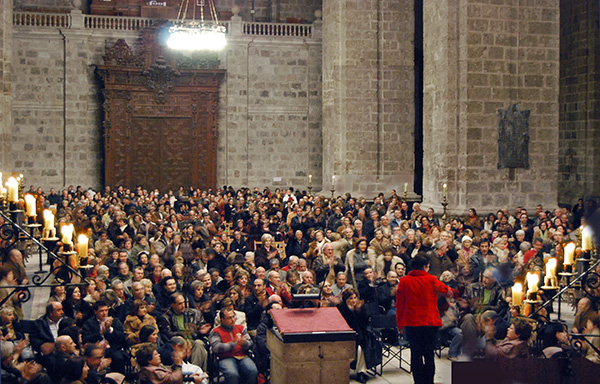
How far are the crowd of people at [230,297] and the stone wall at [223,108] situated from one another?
36.0ft

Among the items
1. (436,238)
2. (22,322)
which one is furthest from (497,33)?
(22,322)

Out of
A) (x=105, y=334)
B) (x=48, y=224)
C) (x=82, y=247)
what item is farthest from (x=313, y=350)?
(x=105, y=334)

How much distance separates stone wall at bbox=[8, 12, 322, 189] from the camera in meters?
26.0

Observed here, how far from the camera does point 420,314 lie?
811 centimetres

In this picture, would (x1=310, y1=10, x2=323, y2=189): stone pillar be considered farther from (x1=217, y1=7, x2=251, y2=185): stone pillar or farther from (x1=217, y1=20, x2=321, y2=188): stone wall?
(x1=217, y1=7, x2=251, y2=185): stone pillar

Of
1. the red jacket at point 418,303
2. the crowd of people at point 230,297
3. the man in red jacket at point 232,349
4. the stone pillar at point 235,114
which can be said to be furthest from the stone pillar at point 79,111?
the red jacket at point 418,303

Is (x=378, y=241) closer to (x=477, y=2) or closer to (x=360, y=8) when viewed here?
(x=477, y=2)

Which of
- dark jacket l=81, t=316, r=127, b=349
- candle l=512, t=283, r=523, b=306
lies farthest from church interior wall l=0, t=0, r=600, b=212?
dark jacket l=81, t=316, r=127, b=349

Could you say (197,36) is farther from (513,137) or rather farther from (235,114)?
(513,137)

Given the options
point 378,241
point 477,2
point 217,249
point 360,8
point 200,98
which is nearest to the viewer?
point 217,249

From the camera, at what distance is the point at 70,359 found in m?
7.46

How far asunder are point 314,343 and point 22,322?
3533mm

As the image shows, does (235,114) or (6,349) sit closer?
(6,349)

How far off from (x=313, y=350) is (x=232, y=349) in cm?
192
